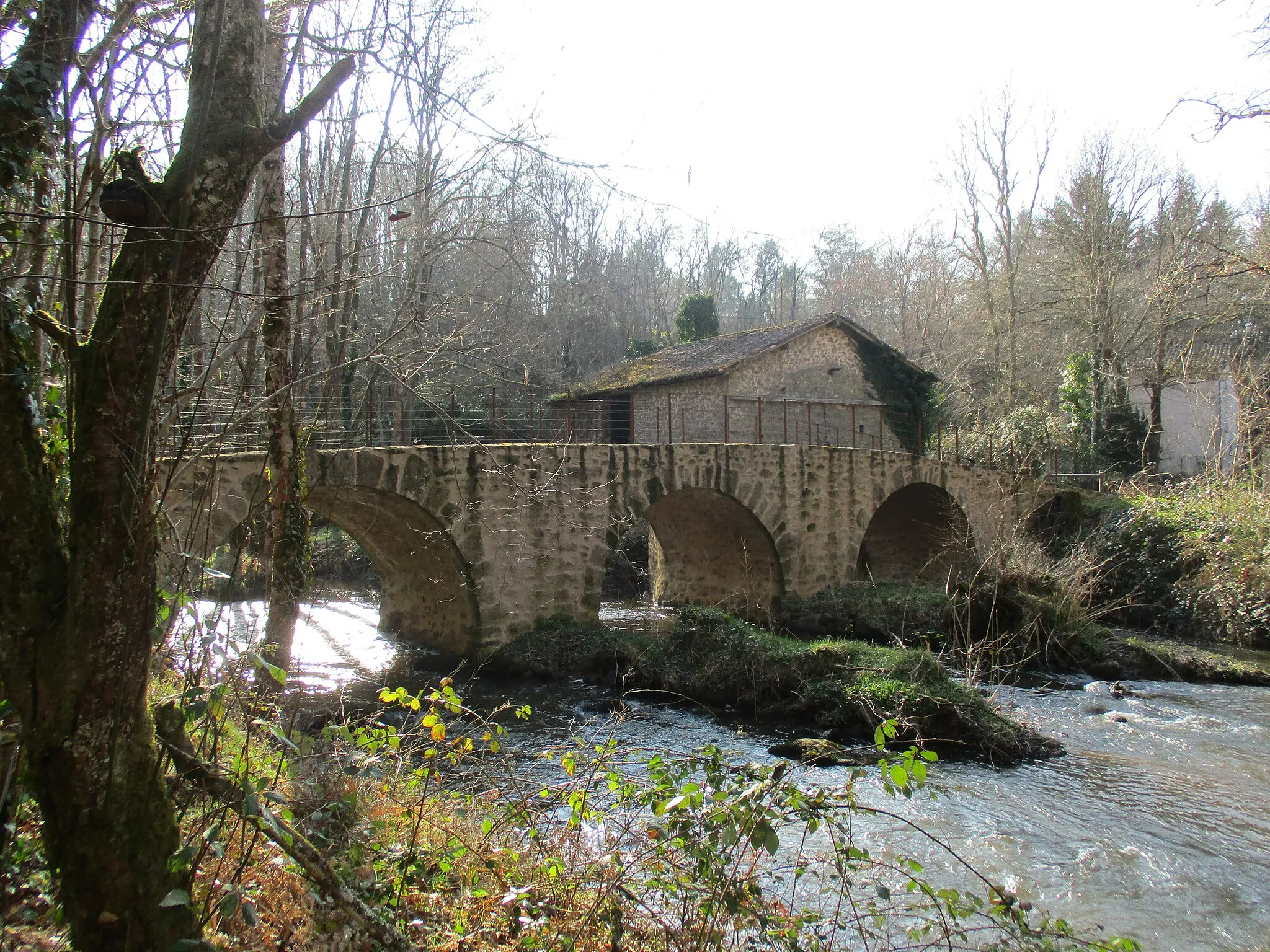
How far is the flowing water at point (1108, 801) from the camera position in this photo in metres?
5.48

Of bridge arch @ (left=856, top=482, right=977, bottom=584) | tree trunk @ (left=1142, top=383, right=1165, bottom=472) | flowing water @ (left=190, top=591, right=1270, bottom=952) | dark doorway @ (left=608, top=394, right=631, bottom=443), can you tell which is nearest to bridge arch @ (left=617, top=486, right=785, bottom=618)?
bridge arch @ (left=856, top=482, right=977, bottom=584)

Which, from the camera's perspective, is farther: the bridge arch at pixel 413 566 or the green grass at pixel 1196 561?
the green grass at pixel 1196 561

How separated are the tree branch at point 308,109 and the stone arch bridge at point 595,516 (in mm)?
4458

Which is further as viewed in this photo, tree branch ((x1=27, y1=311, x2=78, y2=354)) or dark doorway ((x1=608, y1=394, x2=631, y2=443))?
dark doorway ((x1=608, y1=394, x2=631, y2=443))

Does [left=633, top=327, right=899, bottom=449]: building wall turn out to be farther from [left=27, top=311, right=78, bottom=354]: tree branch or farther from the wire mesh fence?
[left=27, top=311, right=78, bottom=354]: tree branch

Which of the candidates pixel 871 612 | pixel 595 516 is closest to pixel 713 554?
pixel 871 612

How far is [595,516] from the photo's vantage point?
12414 mm

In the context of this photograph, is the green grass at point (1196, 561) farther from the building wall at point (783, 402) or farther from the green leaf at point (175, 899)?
the green leaf at point (175, 899)

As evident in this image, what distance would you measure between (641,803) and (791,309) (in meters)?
41.2

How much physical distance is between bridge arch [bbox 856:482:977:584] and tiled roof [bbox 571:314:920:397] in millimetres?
4521

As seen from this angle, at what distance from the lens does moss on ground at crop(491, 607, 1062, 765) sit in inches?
326

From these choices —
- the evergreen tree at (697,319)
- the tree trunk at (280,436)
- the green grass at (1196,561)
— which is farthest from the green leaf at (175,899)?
the evergreen tree at (697,319)

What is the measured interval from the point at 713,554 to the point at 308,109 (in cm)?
1443

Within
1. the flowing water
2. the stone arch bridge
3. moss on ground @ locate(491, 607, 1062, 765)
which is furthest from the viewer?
the stone arch bridge
